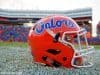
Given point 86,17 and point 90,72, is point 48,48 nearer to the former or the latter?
point 90,72

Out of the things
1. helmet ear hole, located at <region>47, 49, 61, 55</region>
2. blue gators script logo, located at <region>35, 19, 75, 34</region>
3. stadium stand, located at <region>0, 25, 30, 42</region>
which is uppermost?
blue gators script logo, located at <region>35, 19, 75, 34</region>

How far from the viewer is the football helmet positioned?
5.25 metres

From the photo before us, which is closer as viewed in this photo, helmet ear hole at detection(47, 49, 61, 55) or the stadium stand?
helmet ear hole at detection(47, 49, 61, 55)

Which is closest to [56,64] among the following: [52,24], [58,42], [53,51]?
A: [53,51]

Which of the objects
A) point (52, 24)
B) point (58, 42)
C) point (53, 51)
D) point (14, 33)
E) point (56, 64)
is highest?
point (52, 24)

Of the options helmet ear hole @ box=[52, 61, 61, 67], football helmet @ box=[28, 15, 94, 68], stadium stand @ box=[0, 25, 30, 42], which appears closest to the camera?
football helmet @ box=[28, 15, 94, 68]

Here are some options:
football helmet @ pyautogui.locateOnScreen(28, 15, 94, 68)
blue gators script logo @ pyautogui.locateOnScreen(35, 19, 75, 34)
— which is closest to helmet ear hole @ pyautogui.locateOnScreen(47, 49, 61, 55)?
football helmet @ pyautogui.locateOnScreen(28, 15, 94, 68)

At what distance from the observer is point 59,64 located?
540cm

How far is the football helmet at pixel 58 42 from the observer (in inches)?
207

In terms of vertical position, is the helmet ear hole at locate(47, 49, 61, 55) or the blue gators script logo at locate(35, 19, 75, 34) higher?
the blue gators script logo at locate(35, 19, 75, 34)

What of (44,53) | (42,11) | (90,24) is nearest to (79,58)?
(44,53)

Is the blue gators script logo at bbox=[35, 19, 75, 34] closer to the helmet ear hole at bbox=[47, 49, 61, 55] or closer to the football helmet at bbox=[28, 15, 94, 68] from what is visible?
the football helmet at bbox=[28, 15, 94, 68]

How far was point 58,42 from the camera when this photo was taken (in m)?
5.24

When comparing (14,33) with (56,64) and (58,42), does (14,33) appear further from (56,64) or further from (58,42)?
(58,42)
